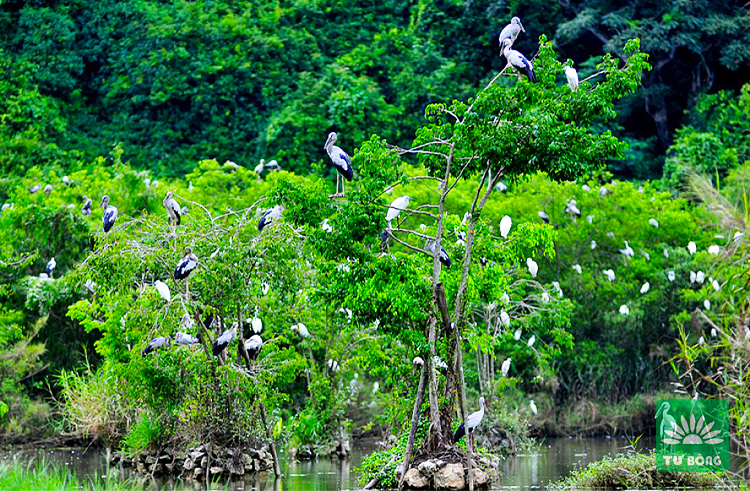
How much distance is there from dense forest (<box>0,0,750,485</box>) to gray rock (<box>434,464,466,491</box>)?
387 millimetres

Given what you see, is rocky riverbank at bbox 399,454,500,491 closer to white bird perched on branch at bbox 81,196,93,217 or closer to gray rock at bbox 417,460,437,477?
gray rock at bbox 417,460,437,477

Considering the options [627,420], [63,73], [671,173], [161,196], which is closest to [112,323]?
[161,196]

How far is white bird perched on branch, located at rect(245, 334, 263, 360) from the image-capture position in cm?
1548

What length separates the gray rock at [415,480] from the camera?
41.8ft

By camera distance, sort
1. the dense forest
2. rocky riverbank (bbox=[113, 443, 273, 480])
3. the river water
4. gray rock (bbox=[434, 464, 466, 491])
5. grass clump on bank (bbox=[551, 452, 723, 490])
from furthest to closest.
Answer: rocky riverbank (bbox=[113, 443, 273, 480]) < the river water < grass clump on bank (bbox=[551, 452, 723, 490]) < gray rock (bbox=[434, 464, 466, 491]) < the dense forest

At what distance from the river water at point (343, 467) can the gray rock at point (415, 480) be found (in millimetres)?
1193

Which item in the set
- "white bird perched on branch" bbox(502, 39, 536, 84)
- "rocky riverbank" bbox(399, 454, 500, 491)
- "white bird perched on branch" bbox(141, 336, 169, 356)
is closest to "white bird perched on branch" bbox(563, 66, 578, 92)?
"white bird perched on branch" bbox(502, 39, 536, 84)

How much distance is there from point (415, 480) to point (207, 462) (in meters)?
3.85

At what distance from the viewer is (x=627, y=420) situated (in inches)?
948

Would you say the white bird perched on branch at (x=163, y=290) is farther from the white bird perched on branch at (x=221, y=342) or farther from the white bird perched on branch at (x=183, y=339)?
the white bird perched on branch at (x=221, y=342)

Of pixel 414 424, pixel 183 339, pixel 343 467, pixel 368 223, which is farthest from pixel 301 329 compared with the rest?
pixel 414 424

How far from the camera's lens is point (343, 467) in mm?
17781

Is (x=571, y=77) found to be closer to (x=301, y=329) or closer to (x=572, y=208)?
(x=301, y=329)

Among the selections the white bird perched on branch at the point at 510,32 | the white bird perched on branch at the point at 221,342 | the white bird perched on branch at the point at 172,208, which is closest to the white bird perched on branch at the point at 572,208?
the white bird perched on branch at the point at 510,32
